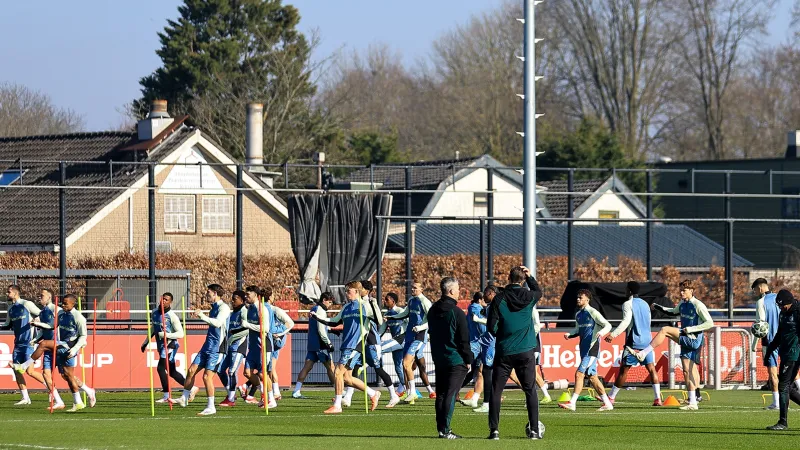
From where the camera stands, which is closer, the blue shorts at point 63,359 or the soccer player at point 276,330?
the blue shorts at point 63,359

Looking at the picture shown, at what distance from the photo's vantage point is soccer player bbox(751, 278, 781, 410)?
19.9 meters

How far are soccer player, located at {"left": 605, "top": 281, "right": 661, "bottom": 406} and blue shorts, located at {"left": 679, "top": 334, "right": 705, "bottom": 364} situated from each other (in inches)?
20.2

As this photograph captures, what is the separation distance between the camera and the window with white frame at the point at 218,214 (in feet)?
144

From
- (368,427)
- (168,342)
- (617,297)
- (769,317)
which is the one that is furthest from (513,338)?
(617,297)

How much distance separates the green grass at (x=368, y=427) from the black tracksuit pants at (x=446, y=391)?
0.25m

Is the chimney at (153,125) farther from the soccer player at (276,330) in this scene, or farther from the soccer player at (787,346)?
the soccer player at (787,346)

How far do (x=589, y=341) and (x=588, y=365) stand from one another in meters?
0.37

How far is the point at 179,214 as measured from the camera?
43.1 m

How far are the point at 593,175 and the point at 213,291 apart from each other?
40013 millimetres

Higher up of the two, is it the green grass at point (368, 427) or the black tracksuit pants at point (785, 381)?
the black tracksuit pants at point (785, 381)

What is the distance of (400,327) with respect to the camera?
22.2m

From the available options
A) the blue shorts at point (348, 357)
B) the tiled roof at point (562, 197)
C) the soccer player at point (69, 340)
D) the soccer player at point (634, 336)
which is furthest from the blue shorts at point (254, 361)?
the tiled roof at point (562, 197)

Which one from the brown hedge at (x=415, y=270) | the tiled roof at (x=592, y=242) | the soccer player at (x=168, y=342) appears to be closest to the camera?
the soccer player at (x=168, y=342)

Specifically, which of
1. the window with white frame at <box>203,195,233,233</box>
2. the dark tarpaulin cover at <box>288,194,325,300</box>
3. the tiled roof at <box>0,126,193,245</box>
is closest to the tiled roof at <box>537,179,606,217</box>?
the window with white frame at <box>203,195,233,233</box>
